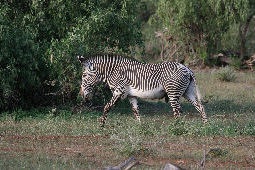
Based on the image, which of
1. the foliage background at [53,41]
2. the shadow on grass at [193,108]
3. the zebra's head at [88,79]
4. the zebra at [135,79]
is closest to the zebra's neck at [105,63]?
the zebra at [135,79]

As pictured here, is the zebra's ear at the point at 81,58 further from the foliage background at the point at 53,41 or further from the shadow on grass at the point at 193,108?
the shadow on grass at the point at 193,108

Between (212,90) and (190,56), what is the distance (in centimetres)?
549

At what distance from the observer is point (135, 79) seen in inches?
516

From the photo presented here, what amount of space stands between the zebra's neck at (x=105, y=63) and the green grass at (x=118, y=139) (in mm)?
1180

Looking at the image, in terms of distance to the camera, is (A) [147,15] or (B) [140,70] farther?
(A) [147,15]

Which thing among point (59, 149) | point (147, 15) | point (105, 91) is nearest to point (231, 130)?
point (59, 149)

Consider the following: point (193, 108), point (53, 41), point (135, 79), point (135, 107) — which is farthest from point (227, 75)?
point (53, 41)

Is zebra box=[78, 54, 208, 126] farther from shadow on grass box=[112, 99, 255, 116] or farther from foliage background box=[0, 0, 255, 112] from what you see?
shadow on grass box=[112, 99, 255, 116]

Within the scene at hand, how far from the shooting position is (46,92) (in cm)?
1488

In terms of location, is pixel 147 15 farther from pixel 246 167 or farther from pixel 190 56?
pixel 246 167

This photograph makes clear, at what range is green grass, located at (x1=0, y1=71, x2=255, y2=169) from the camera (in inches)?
350

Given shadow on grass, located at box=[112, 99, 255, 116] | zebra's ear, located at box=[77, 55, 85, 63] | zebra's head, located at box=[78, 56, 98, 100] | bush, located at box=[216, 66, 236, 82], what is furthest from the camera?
bush, located at box=[216, 66, 236, 82]

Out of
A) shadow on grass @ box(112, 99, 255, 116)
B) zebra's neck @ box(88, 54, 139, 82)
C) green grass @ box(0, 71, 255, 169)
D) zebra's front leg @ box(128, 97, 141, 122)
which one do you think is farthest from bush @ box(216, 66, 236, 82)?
zebra's neck @ box(88, 54, 139, 82)

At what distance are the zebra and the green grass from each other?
72 centimetres
